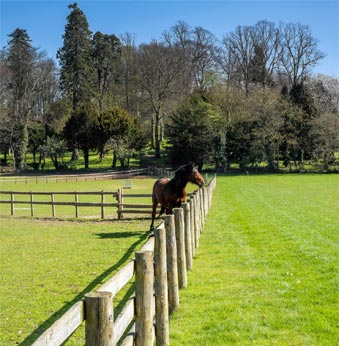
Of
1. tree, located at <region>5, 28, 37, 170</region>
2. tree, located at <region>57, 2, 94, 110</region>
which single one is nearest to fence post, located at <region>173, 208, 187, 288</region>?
tree, located at <region>5, 28, 37, 170</region>

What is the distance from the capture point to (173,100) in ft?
193

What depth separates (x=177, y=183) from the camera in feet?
39.0

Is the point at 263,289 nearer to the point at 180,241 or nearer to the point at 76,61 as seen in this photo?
the point at 180,241

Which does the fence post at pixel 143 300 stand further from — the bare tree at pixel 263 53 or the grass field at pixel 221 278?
the bare tree at pixel 263 53

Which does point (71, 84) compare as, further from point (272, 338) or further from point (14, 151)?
point (272, 338)

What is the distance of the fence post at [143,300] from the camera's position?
375cm

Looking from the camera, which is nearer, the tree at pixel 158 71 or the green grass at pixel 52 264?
the green grass at pixel 52 264

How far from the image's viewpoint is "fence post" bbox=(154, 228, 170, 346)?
4441mm

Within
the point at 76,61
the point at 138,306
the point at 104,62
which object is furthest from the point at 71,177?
the point at 138,306

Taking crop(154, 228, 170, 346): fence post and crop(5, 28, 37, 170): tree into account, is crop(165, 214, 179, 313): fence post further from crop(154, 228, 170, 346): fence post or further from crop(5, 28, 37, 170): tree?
crop(5, 28, 37, 170): tree

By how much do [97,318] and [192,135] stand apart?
4828 cm

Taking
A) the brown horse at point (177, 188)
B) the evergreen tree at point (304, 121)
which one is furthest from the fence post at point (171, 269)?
the evergreen tree at point (304, 121)

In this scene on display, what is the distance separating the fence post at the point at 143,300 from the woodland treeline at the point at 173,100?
4557 centimetres

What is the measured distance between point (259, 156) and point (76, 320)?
47.9 m
